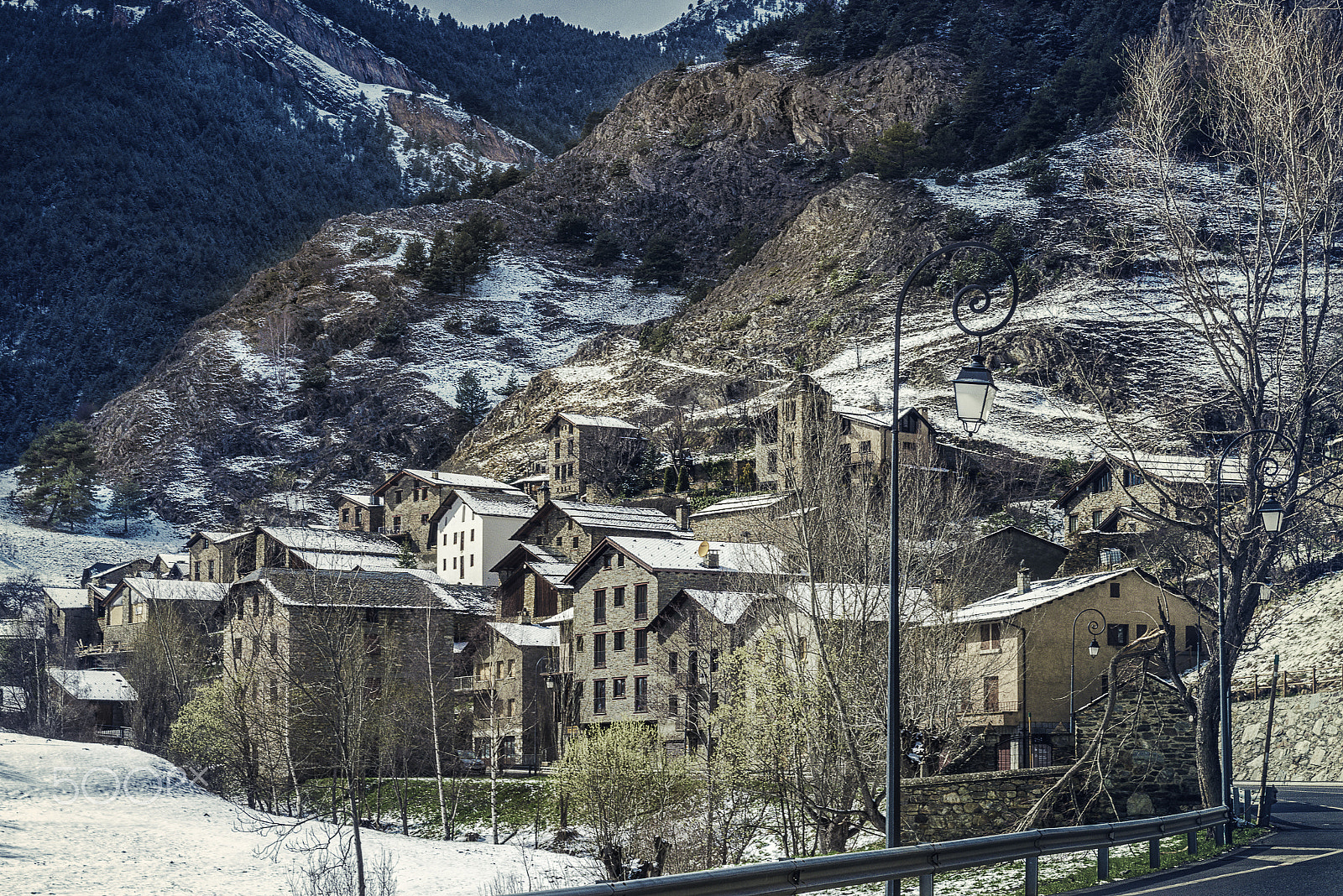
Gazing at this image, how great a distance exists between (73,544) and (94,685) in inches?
1968


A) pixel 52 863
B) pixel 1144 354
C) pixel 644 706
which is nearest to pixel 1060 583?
pixel 644 706

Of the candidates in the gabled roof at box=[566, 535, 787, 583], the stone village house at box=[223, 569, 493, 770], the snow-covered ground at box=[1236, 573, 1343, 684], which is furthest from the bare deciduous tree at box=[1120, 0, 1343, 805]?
the stone village house at box=[223, 569, 493, 770]

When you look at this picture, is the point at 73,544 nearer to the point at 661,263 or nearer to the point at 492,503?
the point at 492,503

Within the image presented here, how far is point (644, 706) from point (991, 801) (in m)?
32.8

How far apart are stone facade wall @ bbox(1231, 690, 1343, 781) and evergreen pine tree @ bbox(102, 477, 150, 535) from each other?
363 feet

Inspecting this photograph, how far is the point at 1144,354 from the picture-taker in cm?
9806

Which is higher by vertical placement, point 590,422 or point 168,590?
point 590,422

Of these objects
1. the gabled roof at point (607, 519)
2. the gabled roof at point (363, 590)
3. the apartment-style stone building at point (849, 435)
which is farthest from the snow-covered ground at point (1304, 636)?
the gabled roof at point (363, 590)

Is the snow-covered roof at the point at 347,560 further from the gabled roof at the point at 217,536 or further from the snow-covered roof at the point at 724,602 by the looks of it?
the snow-covered roof at the point at 724,602

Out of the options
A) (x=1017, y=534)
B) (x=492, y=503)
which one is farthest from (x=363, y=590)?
(x=1017, y=534)

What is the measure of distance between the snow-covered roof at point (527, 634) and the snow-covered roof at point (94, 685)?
77.2ft

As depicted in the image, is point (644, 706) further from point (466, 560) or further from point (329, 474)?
point (329, 474)

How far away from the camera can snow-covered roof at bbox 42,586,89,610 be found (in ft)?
298

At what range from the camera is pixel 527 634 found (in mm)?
62844
